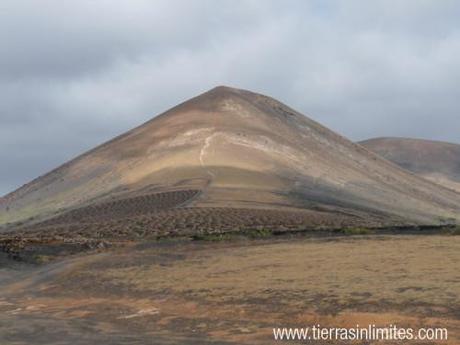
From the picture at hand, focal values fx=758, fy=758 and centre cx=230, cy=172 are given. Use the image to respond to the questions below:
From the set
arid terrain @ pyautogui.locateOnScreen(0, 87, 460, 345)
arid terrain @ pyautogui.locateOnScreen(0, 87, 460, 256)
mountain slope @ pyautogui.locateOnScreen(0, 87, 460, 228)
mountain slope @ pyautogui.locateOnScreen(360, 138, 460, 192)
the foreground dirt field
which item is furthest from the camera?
mountain slope @ pyautogui.locateOnScreen(360, 138, 460, 192)

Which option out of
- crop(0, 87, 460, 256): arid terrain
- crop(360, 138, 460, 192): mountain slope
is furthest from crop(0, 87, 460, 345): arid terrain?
crop(360, 138, 460, 192): mountain slope

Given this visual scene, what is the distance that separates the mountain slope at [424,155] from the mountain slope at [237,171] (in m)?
50.5

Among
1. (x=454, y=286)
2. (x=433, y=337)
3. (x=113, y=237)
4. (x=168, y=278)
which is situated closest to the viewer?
(x=433, y=337)

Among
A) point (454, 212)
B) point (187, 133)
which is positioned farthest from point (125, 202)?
point (454, 212)

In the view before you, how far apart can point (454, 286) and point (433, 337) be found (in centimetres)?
406

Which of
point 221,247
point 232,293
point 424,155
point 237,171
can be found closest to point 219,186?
point 237,171

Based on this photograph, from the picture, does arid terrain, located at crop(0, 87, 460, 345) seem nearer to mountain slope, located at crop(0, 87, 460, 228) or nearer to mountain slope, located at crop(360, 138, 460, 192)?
mountain slope, located at crop(0, 87, 460, 228)

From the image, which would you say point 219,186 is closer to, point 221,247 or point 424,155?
point 221,247

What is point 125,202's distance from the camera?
58.3 m

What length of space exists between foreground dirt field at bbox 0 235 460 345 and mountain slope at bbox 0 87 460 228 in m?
24.0

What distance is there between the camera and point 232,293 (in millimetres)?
19594

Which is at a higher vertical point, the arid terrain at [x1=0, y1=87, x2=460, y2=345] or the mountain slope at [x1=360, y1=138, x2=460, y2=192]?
the mountain slope at [x1=360, y1=138, x2=460, y2=192]

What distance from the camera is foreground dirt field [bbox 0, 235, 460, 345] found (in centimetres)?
1546

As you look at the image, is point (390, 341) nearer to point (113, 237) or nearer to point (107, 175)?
point (113, 237)
